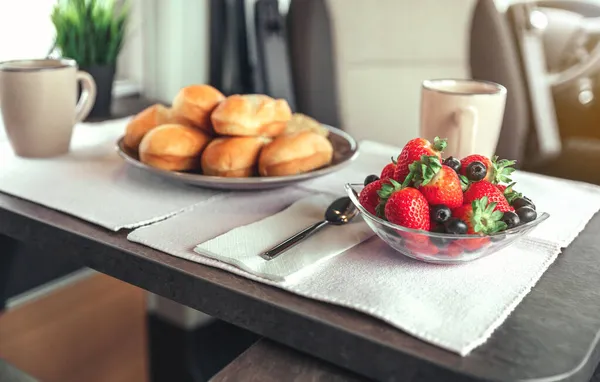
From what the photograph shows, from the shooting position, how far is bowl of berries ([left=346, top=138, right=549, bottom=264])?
571 millimetres

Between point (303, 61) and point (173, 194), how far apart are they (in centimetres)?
111

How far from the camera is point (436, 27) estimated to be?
1.77 metres

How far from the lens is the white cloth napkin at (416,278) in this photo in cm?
52

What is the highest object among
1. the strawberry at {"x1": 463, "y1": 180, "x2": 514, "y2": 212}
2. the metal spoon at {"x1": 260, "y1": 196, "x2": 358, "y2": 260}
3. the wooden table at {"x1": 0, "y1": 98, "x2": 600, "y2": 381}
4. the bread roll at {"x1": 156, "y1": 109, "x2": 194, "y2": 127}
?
the bread roll at {"x1": 156, "y1": 109, "x2": 194, "y2": 127}

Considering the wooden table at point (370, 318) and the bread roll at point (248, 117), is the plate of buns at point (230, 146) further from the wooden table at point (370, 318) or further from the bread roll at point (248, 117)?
the wooden table at point (370, 318)

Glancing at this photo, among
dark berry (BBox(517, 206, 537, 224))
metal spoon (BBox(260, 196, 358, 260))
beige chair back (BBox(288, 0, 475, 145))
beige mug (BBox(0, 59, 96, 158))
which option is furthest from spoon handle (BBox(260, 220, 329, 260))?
beige chair back (BBox(288, 0, 475, 145))

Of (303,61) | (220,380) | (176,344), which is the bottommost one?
(176,344)

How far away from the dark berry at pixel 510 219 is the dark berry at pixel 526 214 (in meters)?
0.01

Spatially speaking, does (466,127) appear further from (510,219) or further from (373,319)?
(373,319)

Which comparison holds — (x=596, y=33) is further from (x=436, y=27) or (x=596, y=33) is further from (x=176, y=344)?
(x=176, y=344)

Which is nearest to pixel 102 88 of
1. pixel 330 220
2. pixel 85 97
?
pixel 85 97

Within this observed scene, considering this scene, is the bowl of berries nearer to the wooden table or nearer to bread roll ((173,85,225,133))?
the wooden table

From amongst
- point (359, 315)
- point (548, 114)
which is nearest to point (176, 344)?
point (548, 114)

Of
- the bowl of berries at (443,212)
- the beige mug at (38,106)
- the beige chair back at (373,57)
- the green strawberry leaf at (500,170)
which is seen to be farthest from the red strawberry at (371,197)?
the beige chair back at (373,57)
